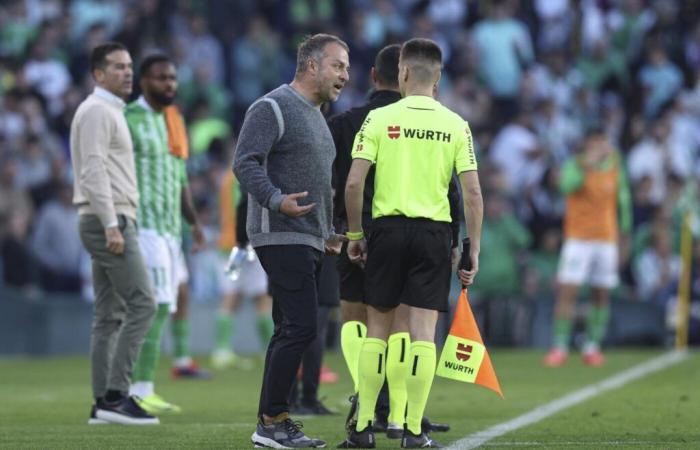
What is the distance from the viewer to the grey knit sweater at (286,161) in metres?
8.62

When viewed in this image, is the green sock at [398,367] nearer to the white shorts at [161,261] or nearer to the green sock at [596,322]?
the white shorts at [161,261]

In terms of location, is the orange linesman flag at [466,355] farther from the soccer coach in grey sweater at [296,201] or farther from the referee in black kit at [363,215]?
the soccer coach in grey sweater at [296,201]

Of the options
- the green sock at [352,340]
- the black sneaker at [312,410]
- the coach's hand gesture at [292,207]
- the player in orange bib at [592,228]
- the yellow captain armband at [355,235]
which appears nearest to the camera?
the coach's hand gesture at [292,207]

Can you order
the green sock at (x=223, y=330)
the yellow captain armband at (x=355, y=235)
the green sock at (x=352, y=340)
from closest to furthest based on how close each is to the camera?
the yellow captain armband at (x=355, y=235), the green sock at (x=352, y=340), the green sock at (x=223, y=330)

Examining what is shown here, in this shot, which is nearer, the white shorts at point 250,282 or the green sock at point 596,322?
the white shorts at point 250,282

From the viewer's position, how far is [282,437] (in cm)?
866

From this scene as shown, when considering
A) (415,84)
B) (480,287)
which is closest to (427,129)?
(415,84)

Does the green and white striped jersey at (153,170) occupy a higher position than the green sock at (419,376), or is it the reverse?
the green and white striped jersey at (153,170)

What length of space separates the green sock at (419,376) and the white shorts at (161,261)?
3.14 m

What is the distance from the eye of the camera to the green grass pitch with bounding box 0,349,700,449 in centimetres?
931

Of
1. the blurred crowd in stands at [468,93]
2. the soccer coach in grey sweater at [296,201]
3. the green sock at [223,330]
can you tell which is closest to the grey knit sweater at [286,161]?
the soccer coach in grey sweater at [296,201]

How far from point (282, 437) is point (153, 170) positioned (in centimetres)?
342

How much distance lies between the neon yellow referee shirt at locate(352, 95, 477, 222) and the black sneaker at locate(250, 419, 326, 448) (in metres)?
1.20

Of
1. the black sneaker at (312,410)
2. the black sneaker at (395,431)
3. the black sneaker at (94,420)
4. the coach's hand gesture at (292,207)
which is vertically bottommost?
the black sneaker at (94,420)
